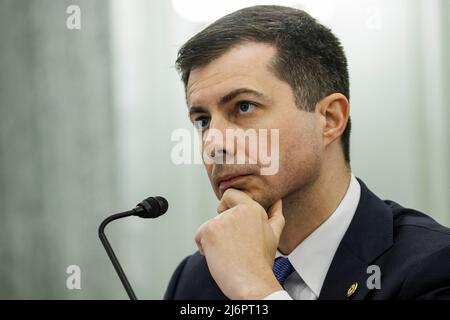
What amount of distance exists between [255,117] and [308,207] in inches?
10.3

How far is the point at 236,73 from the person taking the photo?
1258mm

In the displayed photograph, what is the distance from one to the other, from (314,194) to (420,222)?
0.82ft

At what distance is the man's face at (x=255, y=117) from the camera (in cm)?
123

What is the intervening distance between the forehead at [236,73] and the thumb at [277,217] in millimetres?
264

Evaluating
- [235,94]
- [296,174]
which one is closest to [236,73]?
[235,94]

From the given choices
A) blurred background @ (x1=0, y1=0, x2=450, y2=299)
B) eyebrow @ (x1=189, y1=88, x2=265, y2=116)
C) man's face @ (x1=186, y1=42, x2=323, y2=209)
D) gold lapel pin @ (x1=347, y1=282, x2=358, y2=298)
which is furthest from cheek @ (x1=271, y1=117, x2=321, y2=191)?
blurred background @ (x1=0, y1=0, x2=450, y2=299)

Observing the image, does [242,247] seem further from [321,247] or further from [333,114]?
[333,114]

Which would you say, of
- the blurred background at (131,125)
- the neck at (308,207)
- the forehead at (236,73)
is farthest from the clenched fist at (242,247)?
the blurred background at (131,125)

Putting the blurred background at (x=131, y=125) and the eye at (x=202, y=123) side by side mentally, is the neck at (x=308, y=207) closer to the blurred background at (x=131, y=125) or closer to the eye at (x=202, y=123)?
the eye at (x=202, y=123)

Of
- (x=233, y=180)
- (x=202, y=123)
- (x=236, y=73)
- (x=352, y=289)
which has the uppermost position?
(x=236, y=73)

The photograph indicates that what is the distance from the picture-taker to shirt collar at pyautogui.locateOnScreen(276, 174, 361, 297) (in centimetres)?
125

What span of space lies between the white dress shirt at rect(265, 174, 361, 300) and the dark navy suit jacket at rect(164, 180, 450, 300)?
0.10 feet

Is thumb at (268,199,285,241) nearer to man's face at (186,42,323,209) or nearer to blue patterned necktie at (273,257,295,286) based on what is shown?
man's face at (186,42,323,209)
